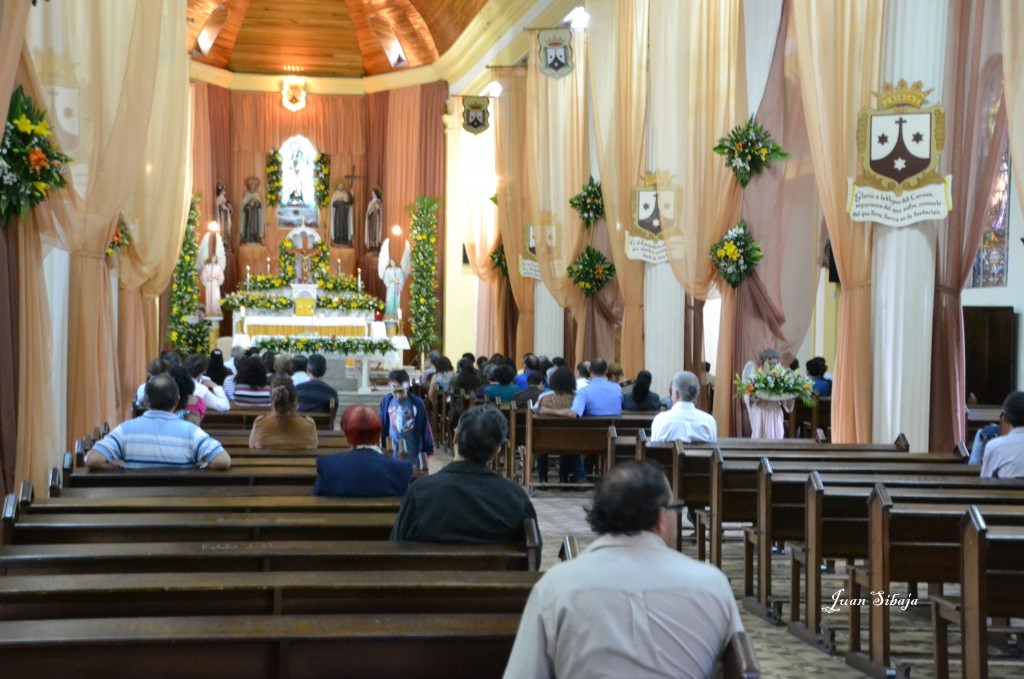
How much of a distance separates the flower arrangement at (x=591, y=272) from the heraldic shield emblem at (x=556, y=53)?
2.38m

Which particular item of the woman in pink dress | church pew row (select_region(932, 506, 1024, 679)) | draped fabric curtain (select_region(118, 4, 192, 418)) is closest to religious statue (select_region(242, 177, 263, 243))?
draped fabric curtain (select_region(118, 4, 192, 418))

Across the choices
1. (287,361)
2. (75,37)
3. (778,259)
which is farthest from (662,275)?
(75,37)

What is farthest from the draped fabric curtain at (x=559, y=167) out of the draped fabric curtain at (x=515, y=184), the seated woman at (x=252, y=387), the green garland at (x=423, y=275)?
the green garland at (x=423, y=275)

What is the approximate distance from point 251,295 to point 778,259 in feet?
46.1

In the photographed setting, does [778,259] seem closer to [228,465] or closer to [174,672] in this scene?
[228,465]

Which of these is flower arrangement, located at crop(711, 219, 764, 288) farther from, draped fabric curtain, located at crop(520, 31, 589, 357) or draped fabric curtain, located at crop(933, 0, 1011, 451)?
draped fabric curtain, located at crop(520, 31, 589, 357)

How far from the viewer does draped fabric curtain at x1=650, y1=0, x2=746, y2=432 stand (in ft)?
36.4

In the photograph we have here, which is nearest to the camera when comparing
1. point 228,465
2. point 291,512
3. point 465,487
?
point 465,487

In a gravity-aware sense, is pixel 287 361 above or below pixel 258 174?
below

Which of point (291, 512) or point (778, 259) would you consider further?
point (778, 259)

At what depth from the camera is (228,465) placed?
6.14 m

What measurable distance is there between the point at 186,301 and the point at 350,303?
3.18 meters

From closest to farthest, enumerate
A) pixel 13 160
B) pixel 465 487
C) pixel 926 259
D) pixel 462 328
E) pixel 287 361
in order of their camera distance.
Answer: pixel 465 487, pixel 13 160, pixel 926 259, pixel 287 361, pixel 462 328

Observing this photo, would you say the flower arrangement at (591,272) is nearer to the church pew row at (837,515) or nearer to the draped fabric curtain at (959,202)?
the draped fabric curtain at (959,202)
